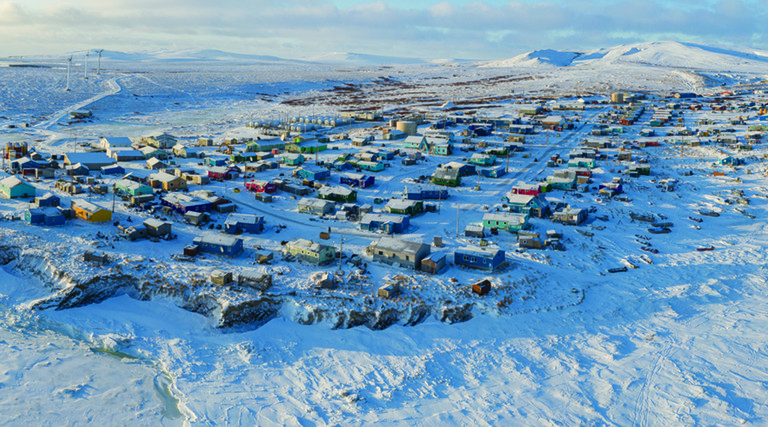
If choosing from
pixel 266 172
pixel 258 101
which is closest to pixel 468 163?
pixel 266 172

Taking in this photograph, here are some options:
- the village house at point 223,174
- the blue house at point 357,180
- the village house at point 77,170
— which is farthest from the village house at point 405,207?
the village house at point 77,170

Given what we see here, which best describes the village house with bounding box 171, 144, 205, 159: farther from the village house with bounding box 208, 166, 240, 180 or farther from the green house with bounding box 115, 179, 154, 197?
the green house with bounding box 115, 179, 154, 197

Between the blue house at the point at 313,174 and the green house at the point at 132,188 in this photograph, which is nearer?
the green house at the point at 132,188

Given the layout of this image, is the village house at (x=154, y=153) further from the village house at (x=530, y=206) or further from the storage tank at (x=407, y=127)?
the village house at (x=530, y=206)

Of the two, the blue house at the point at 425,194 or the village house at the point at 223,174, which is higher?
the blue house at the point at 425,194

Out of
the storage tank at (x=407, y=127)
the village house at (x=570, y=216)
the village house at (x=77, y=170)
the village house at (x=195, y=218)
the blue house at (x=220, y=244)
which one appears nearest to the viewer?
the blue house at (x=220, y=244)

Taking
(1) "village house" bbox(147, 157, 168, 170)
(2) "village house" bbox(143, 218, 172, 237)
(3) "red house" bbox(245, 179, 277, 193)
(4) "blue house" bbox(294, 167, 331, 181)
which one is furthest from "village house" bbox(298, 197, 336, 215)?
(1) "village house" bbox(147, 157, 168, 170)

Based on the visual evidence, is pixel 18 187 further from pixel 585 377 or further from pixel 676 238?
pixel 676 238
